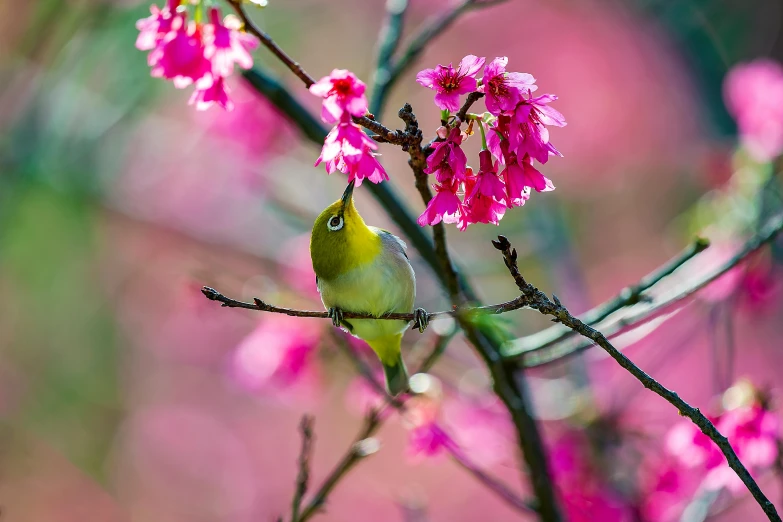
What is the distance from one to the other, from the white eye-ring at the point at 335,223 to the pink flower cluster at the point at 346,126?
3.15 feet

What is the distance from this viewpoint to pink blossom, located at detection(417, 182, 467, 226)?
4.98 feet

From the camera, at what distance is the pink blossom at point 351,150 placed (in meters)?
1.42

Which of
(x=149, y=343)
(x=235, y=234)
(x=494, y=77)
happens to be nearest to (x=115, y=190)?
(x=235, y=234)

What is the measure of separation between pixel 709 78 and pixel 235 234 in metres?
4.31

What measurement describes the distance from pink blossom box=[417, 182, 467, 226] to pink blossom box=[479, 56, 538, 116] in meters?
0.19

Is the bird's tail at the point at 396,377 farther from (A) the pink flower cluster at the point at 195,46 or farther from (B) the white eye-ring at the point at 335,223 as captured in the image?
(A) the pink flower cluster at the point at 195,46

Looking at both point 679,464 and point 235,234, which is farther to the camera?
point 235,234

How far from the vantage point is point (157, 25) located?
5.31ft

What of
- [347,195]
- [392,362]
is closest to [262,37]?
[347,195]

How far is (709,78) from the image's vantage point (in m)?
6.41

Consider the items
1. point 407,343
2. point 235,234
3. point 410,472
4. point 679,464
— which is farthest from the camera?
point 410,472

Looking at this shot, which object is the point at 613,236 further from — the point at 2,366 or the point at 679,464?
the point at 2,366

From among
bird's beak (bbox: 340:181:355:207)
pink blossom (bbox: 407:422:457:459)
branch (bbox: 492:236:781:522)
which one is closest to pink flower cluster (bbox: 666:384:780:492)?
pink blossom (bbox: 407:422:457:459)

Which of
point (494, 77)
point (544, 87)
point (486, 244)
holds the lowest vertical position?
point (494, 77)
